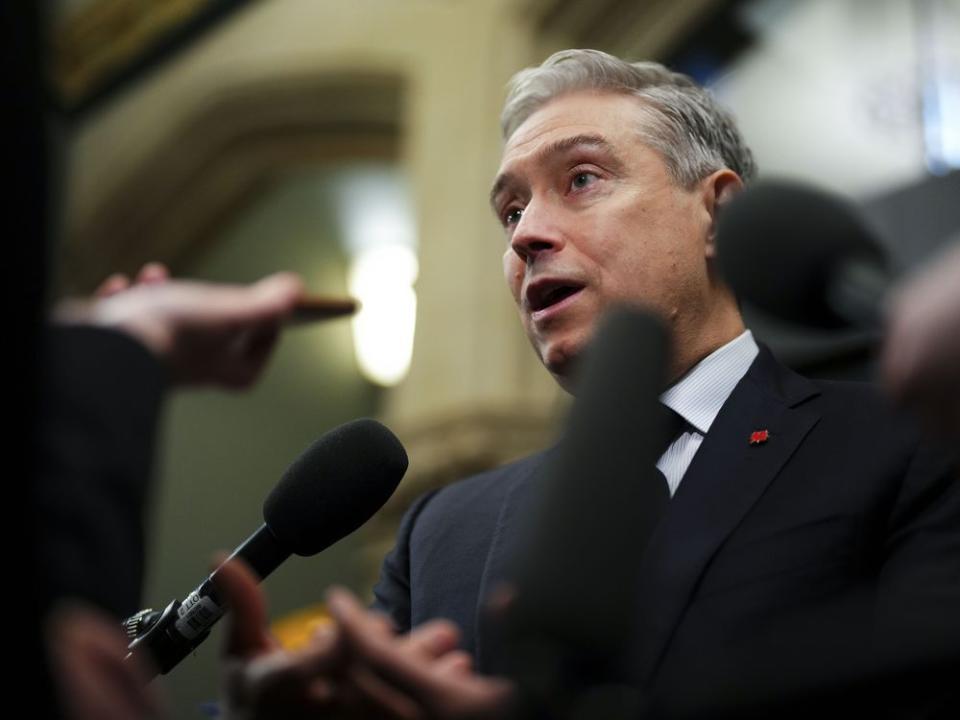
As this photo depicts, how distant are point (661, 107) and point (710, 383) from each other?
0.51 metres

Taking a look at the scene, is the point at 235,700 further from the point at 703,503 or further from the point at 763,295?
the point at 703,503

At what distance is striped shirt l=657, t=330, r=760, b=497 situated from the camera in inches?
75.8

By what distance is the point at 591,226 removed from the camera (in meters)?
2.18

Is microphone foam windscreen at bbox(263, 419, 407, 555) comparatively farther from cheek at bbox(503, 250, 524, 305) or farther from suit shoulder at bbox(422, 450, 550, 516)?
cheek at bbox(503, 250, 524, 305)

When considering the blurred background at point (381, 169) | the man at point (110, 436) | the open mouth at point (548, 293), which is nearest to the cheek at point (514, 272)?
the open mouth at point (548, 293)

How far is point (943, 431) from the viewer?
3.59 feet

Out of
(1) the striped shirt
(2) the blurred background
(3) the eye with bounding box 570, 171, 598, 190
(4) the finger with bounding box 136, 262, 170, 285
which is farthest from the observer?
(2) the blurred background

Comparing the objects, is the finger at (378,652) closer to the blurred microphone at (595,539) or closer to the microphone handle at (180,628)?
the blurred microphone at (595,539)

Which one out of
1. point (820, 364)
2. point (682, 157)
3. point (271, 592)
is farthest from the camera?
point (271, 592)

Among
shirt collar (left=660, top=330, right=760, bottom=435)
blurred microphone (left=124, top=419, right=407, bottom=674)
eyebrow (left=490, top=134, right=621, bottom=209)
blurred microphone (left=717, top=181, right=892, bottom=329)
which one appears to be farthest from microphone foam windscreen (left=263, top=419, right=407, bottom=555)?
eyebrow (left=490, top=134, right=621, bottom=209)

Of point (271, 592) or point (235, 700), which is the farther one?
point (271, 592)

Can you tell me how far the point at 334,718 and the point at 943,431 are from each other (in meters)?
0.56

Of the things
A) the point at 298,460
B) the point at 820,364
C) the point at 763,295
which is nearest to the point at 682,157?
the point at 298,460

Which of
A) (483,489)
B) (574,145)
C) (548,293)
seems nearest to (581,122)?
(574,145)
